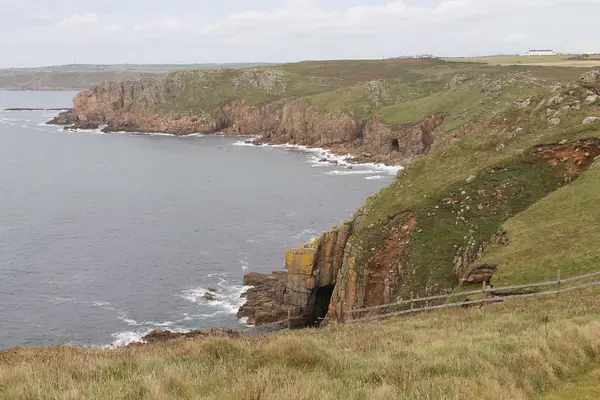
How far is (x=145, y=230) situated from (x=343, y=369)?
186 ft

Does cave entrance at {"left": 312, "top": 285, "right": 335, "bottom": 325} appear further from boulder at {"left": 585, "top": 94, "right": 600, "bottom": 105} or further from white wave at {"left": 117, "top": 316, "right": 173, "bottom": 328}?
boulder at {"left": 585, "top": 94, "right": 600, "bottom": 105}

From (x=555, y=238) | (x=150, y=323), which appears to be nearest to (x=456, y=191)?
(x=555, y=238)

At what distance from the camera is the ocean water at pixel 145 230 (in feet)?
143

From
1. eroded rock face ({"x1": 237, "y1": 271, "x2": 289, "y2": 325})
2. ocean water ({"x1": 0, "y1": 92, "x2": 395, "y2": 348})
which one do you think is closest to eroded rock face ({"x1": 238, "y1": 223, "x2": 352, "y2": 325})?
eroded rock face ({"x1": 237, "y1": 271, "x2": 289, "y2": 325})

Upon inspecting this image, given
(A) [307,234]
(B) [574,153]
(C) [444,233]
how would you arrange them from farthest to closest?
(A) [307,234] → (B) [574,153] → (C) [444,233]

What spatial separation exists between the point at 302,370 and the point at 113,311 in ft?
122

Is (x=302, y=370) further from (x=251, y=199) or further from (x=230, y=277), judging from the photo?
(x=251, y=199)

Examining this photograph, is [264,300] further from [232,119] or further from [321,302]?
[232,119]

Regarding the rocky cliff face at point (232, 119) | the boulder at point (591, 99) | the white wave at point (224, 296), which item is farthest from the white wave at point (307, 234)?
the rocky cliff face at point (232, 119)

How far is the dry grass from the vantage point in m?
9.30

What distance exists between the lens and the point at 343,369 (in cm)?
1167

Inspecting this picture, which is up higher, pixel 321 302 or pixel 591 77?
pixel 591 77

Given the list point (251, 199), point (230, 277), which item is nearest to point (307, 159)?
point (251, 199)

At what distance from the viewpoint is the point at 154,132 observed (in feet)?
541
